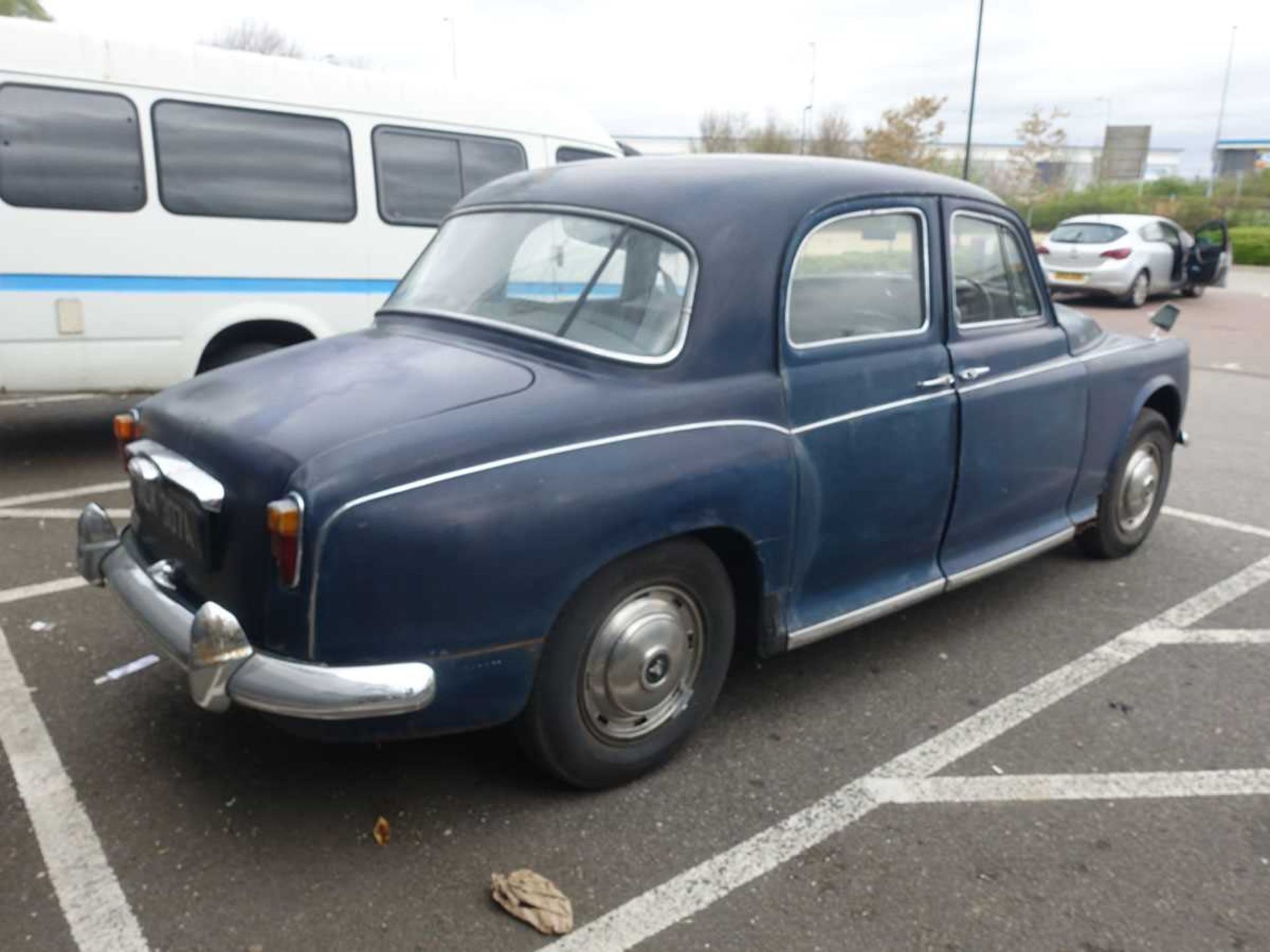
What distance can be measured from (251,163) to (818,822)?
222 inches

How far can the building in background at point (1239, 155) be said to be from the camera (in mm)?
59625

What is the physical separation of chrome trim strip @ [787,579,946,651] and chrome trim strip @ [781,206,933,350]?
0.89 meters

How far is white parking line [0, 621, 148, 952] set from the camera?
2393mm

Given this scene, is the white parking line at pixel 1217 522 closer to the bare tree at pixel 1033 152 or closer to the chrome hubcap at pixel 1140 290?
the chrome hubcap at pixel 1140 290

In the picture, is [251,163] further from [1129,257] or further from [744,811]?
[1129,257]

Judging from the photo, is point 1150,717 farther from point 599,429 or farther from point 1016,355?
point 599,429

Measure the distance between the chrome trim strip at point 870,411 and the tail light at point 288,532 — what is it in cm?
148

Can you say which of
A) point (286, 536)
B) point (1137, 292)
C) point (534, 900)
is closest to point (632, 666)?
point (534, 900)

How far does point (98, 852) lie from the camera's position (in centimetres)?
266

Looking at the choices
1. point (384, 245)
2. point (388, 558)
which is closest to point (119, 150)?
point (384, 245)

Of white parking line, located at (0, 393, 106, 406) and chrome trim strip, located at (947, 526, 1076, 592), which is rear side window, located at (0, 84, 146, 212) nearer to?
white parking line, located at (0, 393, 106, 406)

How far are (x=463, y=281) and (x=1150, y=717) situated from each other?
9.18 ft

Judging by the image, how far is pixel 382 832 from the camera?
2.78m

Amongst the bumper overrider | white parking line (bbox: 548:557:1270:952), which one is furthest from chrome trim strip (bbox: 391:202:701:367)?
white parking line (bbox: 548:557:1270:952)
